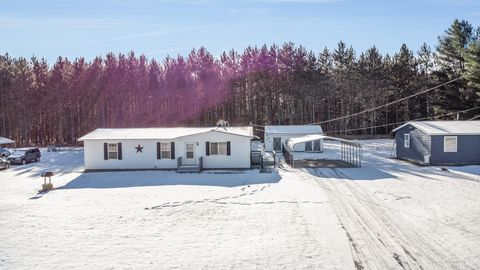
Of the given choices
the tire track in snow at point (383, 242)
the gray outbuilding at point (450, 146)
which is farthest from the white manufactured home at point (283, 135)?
the tire track in snow at point (383, 242)

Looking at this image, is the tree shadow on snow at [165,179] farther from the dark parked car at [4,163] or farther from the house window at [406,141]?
the house window at [406,141]

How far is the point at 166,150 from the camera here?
27375 mm

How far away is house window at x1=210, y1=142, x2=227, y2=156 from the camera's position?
2723cm

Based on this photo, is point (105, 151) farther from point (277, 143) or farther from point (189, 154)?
point (277, 143)

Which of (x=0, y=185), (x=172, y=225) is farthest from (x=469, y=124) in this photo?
(x=0, y=185)

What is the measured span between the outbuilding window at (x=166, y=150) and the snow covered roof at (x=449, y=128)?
17.0 metres

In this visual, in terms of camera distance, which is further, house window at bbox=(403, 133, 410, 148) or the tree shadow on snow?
house window at bbox=(403, 133, 410, 148)

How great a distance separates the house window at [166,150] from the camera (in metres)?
27.3

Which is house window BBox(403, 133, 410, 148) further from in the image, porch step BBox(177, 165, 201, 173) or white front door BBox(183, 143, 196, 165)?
white front door BBox(183, 143, 196, 165)

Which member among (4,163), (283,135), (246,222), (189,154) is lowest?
(246,222)

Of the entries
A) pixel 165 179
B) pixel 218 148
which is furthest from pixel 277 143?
pixel 165 179

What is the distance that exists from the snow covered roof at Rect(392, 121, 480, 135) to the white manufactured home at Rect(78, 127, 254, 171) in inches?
472

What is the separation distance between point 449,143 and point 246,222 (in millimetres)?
19751

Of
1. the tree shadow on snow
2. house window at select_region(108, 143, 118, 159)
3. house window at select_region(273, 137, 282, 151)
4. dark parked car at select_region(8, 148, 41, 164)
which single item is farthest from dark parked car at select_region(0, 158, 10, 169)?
house window at select_region(273, 137, 282, 151)
